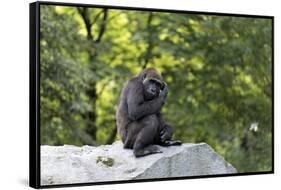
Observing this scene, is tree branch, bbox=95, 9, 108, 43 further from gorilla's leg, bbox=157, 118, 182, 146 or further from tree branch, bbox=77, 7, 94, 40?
gorilla's leg, bbox=157, 118, 182, 146

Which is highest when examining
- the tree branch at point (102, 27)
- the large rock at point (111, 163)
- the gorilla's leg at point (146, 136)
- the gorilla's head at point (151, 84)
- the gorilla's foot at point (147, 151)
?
the tree branch at point (102, 27)

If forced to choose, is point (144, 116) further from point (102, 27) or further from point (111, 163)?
point (102, 27)

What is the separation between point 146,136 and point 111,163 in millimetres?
568

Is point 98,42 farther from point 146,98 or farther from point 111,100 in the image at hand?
point 146,98

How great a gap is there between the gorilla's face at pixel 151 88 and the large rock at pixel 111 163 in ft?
2.30

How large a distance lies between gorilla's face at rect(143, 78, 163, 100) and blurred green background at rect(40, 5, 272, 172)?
410 cm

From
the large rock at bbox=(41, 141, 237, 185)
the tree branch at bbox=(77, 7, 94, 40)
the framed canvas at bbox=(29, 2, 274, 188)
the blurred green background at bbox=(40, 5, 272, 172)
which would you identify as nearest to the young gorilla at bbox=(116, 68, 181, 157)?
the large rock at bbox=(41, 141, 237, 185)

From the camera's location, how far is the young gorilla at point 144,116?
7312 millimetres

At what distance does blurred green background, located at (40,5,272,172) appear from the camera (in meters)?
11.8

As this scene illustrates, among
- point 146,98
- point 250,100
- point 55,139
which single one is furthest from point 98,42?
point 146,98

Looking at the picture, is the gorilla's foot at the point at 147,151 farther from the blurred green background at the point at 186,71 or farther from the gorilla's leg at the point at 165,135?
the blurred green background at the point at 186,71

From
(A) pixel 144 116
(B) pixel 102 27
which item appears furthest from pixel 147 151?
(B) pixel 102 27

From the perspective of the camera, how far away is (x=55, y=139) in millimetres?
11359

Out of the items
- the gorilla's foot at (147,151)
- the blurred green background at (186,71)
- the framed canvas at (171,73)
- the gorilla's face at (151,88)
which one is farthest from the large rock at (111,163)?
the blurred green background at (186,71)
